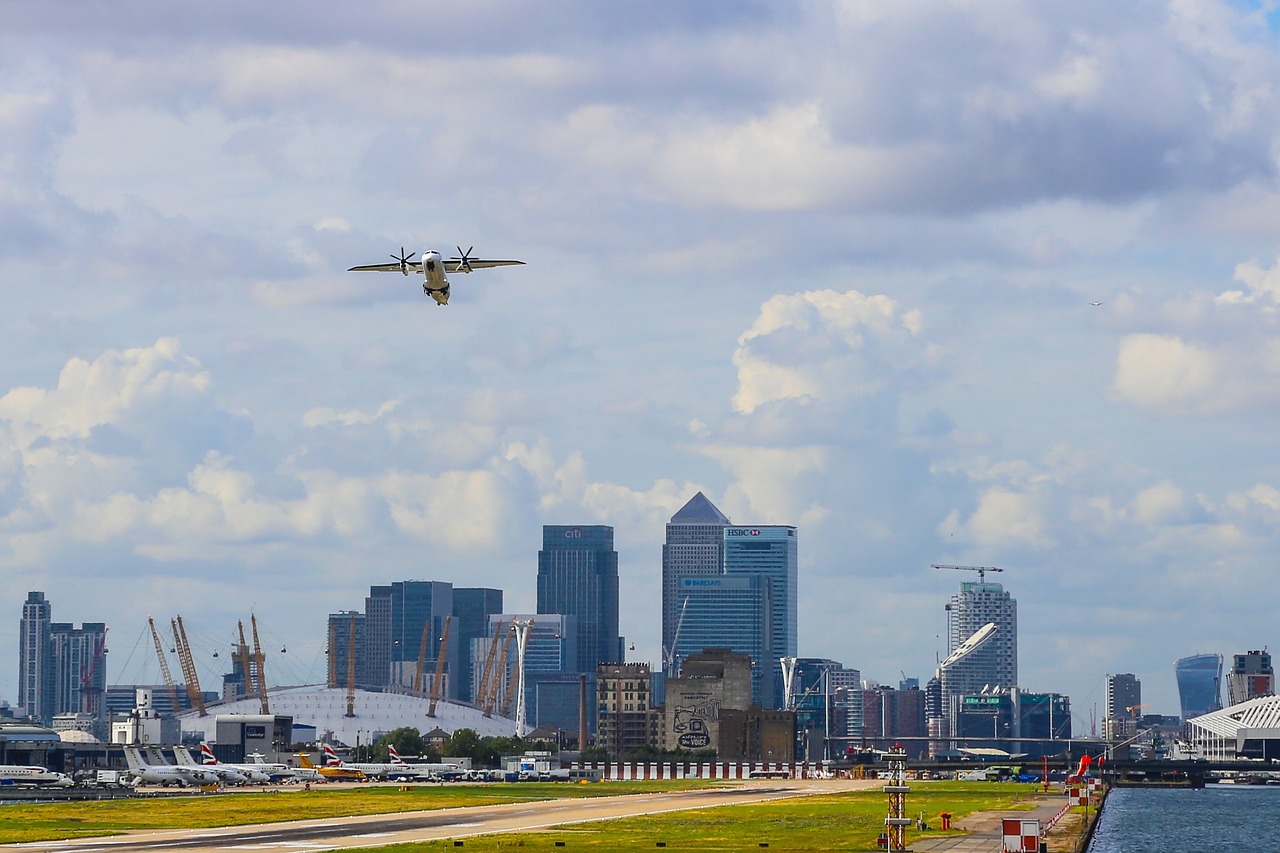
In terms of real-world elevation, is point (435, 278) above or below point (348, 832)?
above

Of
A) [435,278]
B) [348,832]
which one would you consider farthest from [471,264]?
[348,832]

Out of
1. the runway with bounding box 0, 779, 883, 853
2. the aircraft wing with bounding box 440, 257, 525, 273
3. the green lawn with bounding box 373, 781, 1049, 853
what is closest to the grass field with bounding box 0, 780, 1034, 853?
the green lawn with bounding box 373, 781, 1049, 853

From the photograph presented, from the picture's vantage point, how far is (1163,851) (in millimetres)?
167125

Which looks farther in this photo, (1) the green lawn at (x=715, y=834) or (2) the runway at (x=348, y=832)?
(2) the runway at (x=348, y=832)

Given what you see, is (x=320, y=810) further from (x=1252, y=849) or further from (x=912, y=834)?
(x=1252, y=849)

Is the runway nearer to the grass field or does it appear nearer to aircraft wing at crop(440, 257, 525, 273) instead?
the grass field

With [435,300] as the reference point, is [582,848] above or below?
below

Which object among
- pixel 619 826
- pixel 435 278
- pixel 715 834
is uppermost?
pixel 435 278

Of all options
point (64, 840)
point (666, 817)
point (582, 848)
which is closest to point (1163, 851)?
point (666, 817)

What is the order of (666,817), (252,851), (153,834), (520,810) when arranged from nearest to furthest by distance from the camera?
1. (252,851)
2. (153,834)
3. (666,817)
4. (520,810)

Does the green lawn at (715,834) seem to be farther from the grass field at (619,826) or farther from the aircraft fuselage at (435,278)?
the aircraft fuselage at (435,278)

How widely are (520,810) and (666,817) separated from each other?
21.8 m

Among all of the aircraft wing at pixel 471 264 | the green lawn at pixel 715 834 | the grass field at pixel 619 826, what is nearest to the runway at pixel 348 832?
the grass field at pixel 619 826

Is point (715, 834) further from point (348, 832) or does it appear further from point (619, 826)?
point (348, 832)
